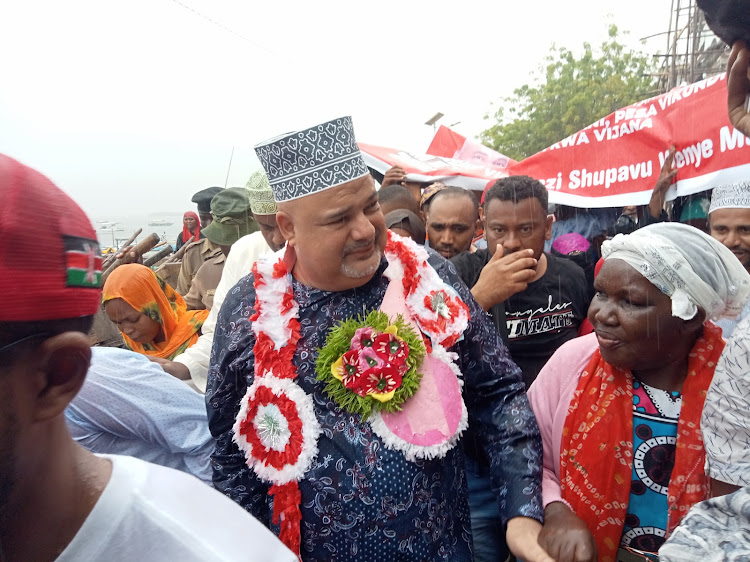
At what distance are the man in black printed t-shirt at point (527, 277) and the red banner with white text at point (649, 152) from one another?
163cm

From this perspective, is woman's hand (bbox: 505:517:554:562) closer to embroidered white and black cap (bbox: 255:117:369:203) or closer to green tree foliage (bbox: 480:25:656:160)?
embroidered white and black cap (bbox: 255:117:369:203)

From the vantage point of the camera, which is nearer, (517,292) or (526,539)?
(526,539)

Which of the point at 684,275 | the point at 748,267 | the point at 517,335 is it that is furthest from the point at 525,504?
the point at 748,267

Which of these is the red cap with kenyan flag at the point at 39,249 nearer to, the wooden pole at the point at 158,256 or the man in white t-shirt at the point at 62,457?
the man in white t-shirt at the point at 62,457

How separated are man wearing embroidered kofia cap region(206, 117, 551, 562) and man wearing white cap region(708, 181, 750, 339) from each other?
196 cm

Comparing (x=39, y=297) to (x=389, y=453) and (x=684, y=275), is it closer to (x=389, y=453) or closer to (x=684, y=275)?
(x=389, y=453)

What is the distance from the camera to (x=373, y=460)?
1.77 meters

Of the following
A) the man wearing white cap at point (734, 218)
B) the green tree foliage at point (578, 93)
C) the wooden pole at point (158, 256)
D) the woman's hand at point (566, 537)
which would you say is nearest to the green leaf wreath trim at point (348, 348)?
the woman's hand at point (566, 537)

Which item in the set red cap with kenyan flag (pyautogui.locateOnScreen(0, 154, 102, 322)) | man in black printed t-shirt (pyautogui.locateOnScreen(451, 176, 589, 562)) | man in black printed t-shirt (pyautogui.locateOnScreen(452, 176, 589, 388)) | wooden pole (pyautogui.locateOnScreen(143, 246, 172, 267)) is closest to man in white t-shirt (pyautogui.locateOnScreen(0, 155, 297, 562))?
red cap with kenyan flag (pyautogui.locateOnScreen(0, 154, 102, 322))

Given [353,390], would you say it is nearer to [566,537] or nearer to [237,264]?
[566,537]

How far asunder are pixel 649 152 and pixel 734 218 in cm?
153

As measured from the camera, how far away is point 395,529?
175cm

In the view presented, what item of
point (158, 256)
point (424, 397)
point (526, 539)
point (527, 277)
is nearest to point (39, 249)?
point (424, 397)

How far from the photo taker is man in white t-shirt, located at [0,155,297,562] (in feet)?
2.47
